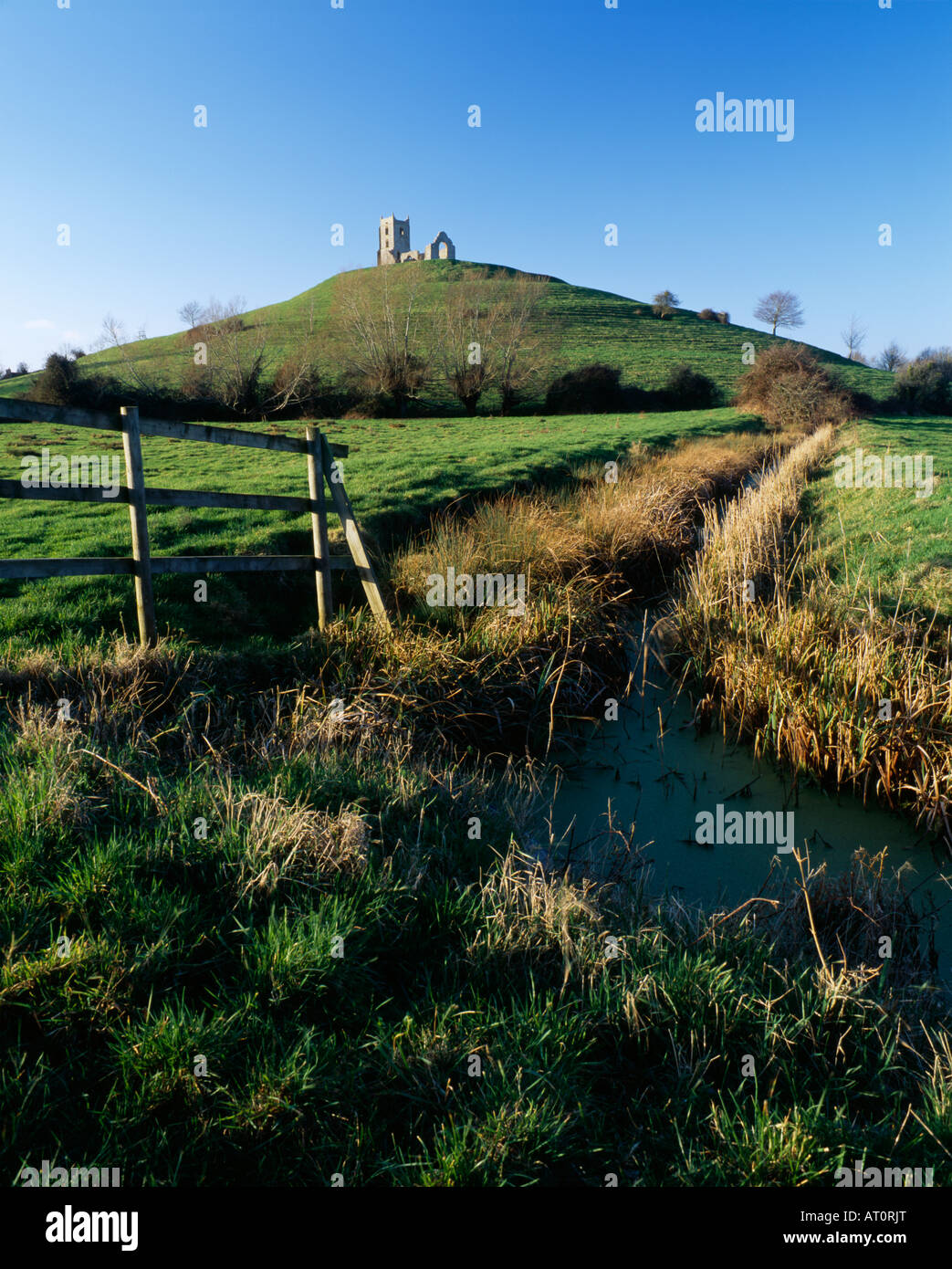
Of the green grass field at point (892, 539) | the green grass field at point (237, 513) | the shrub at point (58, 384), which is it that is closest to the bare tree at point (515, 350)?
the green grass field at point (237, 513)

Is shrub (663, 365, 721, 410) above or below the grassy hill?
below

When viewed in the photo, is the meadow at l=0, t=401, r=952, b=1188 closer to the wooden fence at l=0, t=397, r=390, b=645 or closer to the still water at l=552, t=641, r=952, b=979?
the still water at l=552, t=641, r=952, b=979

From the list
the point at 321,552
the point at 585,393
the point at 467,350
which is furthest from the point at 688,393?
the point at 321,552

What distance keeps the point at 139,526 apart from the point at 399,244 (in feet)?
375

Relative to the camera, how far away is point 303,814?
168 inches

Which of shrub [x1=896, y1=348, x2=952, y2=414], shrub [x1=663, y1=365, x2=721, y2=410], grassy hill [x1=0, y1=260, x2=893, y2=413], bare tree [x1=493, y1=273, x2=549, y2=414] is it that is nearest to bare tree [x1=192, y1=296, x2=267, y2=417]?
grassy hill [x1=0, y1=260, x2=893, y2=413]

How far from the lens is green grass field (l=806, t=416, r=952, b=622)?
28.6 feet

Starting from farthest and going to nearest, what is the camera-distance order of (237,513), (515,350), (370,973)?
(515,350)
(237,513)
(370,973)

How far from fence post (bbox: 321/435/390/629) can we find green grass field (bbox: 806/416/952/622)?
186 inches

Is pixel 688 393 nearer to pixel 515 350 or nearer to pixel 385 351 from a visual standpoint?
pixel 515 350

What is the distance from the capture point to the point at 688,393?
4184 cm

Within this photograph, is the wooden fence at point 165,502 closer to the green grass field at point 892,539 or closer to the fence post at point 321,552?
the fence post at point 321,552
